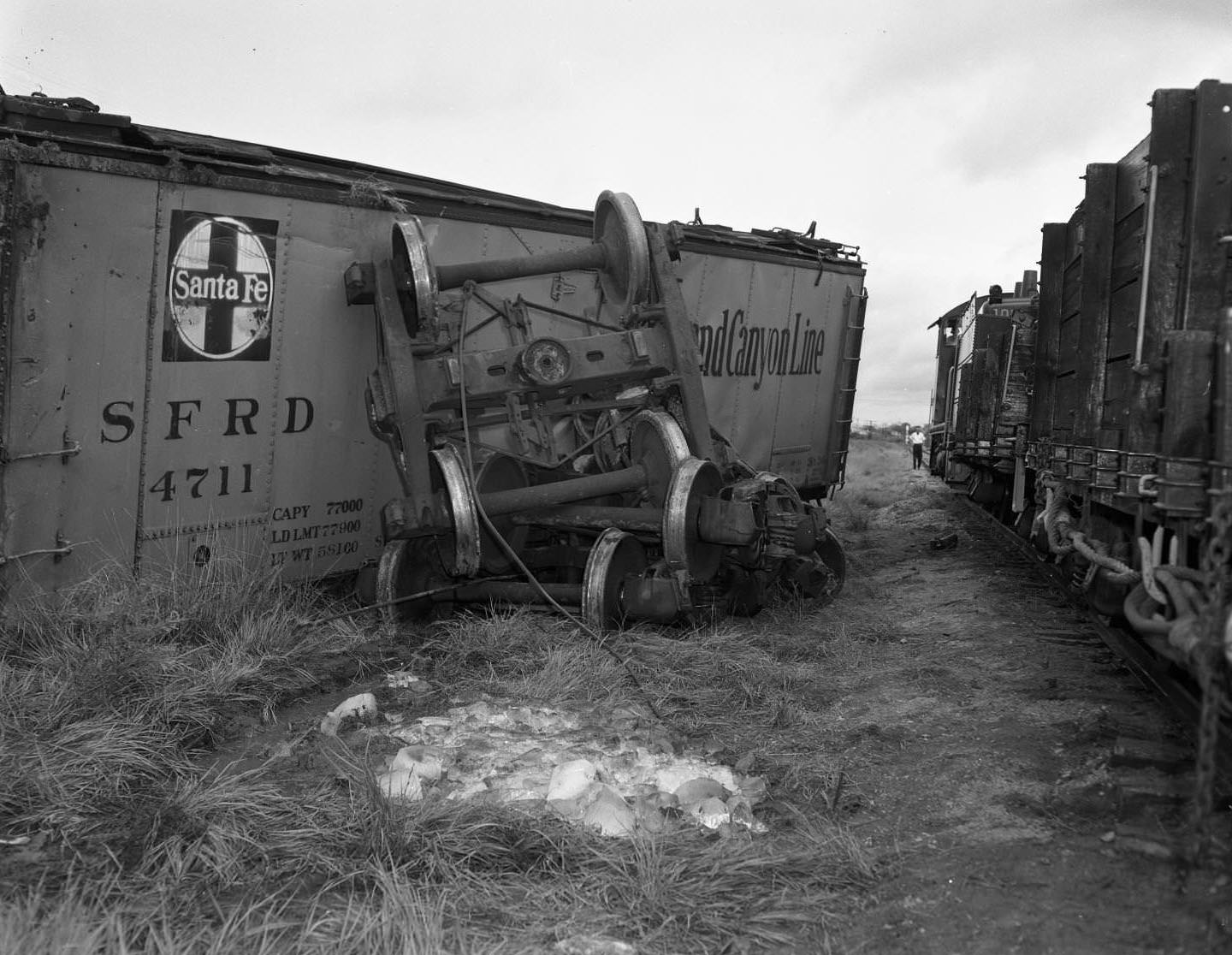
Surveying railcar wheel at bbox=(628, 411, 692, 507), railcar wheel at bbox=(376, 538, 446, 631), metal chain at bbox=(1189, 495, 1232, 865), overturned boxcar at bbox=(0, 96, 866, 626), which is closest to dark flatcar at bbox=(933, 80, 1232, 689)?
metal chain at bbox=(1189, 495, 1232, 865)

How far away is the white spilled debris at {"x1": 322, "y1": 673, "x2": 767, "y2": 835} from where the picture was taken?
363 centimetres

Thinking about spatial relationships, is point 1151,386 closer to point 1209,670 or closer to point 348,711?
point 1209,670

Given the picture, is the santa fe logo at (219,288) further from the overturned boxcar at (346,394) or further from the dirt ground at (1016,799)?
the dirt ground at (1016,799)

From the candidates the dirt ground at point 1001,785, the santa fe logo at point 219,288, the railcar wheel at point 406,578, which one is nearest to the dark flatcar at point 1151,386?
the dirt ground at point 1001,785

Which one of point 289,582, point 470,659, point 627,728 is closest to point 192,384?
point 289,582

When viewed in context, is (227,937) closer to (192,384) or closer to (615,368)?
(192,384)

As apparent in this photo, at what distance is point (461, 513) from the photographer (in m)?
5.82

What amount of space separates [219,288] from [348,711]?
Answer: 2994 mm

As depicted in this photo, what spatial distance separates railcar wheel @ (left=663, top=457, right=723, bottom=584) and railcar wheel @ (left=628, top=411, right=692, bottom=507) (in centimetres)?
18

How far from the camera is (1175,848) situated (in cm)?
321

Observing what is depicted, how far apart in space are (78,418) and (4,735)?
2282mm

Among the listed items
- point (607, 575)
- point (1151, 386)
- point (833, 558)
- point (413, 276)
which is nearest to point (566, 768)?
point (607, 575)

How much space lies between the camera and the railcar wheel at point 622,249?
6906 millimetres

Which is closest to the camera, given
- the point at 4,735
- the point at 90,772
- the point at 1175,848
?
the point at 1175,848
